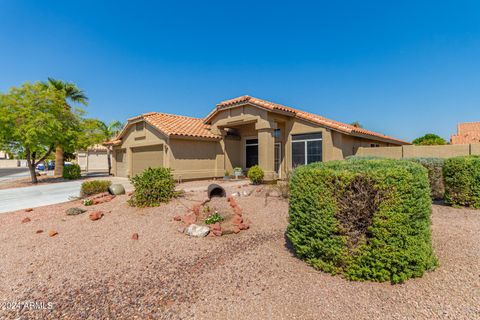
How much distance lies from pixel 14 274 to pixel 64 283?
45.2 inches

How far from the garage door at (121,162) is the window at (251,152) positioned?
10.2 metres

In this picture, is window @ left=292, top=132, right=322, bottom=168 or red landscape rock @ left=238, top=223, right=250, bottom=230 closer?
red landscape rock @ left=238, top=223, right=250, bottom=230

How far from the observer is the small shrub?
6145 mm

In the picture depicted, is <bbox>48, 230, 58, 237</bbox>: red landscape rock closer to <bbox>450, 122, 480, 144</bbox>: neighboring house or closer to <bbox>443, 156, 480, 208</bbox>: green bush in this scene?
<bbox>443, 156, 480, 208</bbox>: green bush

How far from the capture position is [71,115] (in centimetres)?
1812

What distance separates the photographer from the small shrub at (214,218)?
242 inches

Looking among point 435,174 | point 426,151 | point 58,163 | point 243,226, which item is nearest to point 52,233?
point 243,226

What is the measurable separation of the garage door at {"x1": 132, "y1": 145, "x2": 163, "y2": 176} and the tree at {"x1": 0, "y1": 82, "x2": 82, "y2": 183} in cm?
483

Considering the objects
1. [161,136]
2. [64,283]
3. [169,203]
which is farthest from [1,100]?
[64,283]

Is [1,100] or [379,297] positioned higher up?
[1,100]

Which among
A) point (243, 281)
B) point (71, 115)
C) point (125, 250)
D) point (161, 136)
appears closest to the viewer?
point (243, 281)

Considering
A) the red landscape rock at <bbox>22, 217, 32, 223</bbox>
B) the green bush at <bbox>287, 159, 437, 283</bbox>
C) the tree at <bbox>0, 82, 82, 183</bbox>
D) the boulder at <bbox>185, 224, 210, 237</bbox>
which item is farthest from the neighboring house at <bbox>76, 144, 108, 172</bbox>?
the green bush at <bbox>287, 159, 437, 283</bbox>

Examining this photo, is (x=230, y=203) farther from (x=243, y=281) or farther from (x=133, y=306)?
(x=133, y=306)

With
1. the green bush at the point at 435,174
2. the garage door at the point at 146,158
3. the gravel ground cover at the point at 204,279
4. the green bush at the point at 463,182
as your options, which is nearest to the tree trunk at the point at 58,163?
the garage door at the point at 146,158
